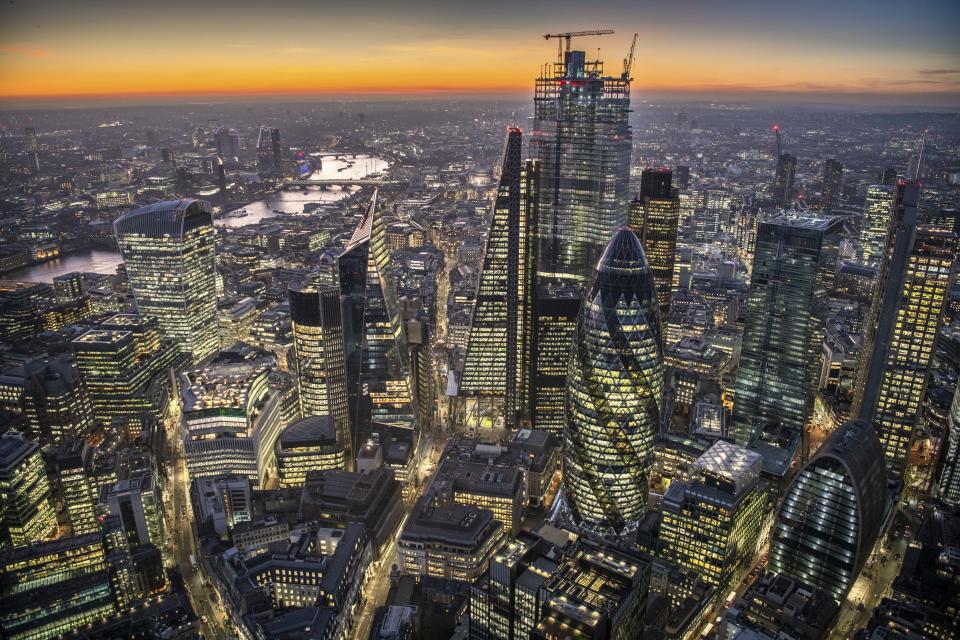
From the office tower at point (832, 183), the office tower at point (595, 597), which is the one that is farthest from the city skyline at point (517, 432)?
the office tower at point (832, 183)

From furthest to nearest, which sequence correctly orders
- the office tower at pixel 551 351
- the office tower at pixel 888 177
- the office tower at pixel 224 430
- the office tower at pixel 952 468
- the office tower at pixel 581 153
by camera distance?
the office tower at pixel 888 177, the office tower at pixel 581 153, the office tower at pixel 551 351, the office tower at pixel 224 430, the office tower at pixel 952 468

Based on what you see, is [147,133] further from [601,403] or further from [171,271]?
[601,403]

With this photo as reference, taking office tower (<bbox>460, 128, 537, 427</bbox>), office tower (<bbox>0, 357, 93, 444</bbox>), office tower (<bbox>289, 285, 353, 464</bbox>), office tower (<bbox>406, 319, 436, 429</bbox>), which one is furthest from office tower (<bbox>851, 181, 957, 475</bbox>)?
office tower (<bbox>0, 357, 93, 444</bbox>)

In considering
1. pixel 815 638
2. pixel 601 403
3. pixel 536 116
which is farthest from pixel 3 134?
pixel 815 638

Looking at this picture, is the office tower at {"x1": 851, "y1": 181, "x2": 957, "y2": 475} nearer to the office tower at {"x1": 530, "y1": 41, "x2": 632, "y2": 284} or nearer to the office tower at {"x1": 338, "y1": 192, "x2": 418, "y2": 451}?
the office tower at {"x1": 530, "y1": 41, "x2": 632, "y2": 284}

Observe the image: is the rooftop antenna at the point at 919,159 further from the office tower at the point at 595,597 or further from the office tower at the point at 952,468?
the office tower at the point at 595,597
